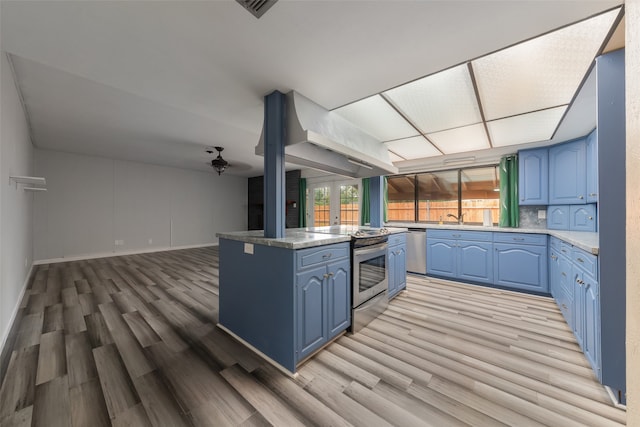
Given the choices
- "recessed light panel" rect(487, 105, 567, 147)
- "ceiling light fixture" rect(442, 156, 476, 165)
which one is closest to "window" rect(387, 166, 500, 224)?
"ceiling light fixture" rect(442, 156, 476, 165)

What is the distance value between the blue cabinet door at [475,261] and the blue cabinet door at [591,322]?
173 cm

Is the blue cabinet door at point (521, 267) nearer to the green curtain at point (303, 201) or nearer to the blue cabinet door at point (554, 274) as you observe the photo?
the blue cabinet door at point (554, 274)

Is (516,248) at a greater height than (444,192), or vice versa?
(444,192)

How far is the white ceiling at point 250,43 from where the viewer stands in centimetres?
123

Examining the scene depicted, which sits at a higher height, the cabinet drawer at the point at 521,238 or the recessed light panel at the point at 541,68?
the recessed light panel at the point at 541,68

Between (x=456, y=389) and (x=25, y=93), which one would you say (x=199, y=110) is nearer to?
(x=25, y=93)

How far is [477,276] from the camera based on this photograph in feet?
11.5

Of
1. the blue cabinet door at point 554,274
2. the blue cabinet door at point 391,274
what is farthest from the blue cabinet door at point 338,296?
the blue cabinet door at point 554,274

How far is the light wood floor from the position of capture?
49.8 inches

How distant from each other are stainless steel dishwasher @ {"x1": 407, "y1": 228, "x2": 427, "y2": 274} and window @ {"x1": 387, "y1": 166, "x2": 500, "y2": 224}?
0.86 meters

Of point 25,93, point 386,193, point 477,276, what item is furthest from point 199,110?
point 477,276

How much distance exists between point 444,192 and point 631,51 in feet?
14.2

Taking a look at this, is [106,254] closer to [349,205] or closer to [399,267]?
[349,205]

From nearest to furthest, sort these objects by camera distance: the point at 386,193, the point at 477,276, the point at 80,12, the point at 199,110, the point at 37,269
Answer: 1. the point at 80,12
2. the point at 199,110
3. the point at 477,276
4. the point at 37,269
5. the point at 386,193
